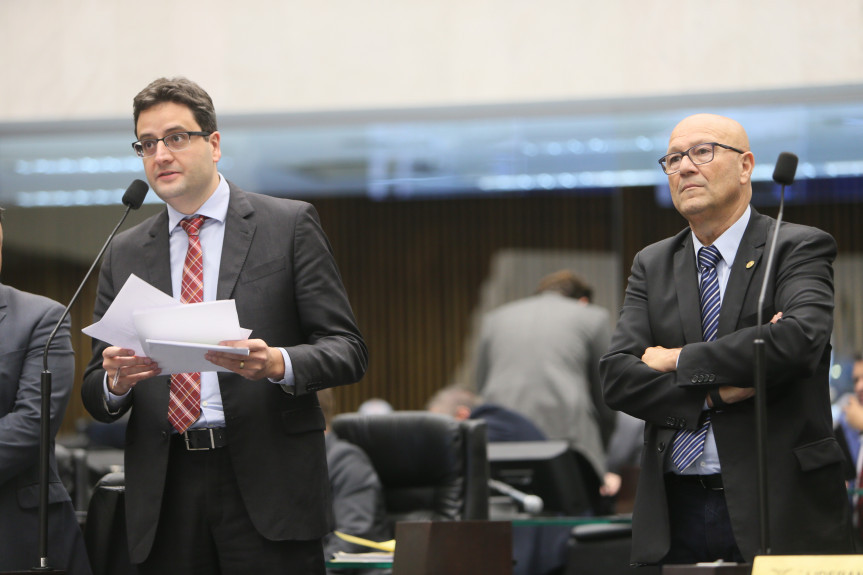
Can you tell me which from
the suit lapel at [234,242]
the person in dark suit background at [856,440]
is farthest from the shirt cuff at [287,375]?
the person in dark suit background at [856,440]

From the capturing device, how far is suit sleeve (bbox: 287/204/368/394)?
2.52 meters

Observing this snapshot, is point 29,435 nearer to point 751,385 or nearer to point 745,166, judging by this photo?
point 751,385

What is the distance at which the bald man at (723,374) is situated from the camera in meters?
2.38

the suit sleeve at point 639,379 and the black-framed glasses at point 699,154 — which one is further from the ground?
the black-framed glasses at point 699,154

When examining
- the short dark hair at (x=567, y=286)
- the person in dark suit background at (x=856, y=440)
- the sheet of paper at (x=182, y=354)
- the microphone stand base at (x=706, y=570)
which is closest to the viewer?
the microphone stand base at (x=706, y=570)

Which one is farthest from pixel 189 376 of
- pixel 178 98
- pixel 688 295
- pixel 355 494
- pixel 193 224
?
pixel 355 494

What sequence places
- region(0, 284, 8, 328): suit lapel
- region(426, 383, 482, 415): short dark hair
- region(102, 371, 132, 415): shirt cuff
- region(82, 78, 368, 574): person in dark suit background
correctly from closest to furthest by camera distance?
region(82, 78, 368, 574): person in dark suit background < region(102, 371, 132, 415): shirt cuff < region(0, 284, 8, 328): suit lapel < region(426, 383, 482, 415): short dark hair

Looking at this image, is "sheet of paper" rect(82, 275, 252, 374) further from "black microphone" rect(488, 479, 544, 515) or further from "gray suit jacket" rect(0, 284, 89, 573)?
"black microphone" rect(488, 479, 544, 515)

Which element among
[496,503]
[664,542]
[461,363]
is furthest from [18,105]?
[664,542]

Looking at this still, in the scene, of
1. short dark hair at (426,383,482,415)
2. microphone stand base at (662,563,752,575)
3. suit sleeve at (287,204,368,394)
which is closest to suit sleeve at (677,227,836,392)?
microphone stand base at (662,563,752,575)

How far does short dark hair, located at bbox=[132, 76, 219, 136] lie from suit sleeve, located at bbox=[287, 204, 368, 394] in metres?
0.34

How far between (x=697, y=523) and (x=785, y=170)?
2.69 feet

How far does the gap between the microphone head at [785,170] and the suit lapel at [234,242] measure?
4.05 feet

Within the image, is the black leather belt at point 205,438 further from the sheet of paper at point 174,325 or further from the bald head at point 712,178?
the bald head at point 712,178
